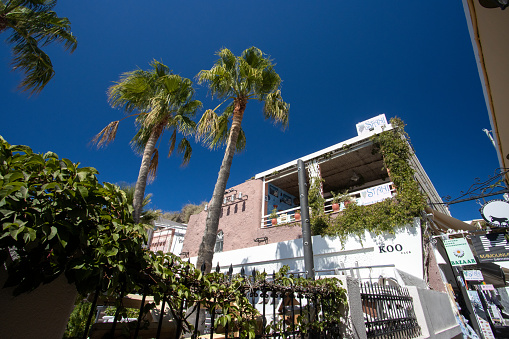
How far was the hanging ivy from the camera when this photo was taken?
892 centimetres

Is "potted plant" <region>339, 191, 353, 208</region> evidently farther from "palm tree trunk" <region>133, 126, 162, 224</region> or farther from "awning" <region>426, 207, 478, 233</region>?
"palm tree trunk" <region>133, 126, 162, 224</region>

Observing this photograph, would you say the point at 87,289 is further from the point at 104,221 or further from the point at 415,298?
the point at 415,298

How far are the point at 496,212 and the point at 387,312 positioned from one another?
738 centimetres

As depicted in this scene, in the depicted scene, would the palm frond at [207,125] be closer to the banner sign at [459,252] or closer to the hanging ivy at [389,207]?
the hanging ivy at [389,207]

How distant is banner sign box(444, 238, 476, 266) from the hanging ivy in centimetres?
176

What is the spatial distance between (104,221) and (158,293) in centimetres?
63

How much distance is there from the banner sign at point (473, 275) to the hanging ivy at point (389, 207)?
3708mm

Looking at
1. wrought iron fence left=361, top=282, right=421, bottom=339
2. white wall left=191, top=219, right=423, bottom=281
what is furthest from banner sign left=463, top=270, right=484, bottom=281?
wrought iron fence left=361, top=282, right=421, bottom=339

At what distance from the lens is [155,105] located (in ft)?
26.3

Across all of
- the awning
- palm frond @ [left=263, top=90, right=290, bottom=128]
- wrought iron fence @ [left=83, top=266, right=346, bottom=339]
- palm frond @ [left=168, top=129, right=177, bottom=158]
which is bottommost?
wrought iron fence @ [left=83, top=266, right=346, bottom=339]

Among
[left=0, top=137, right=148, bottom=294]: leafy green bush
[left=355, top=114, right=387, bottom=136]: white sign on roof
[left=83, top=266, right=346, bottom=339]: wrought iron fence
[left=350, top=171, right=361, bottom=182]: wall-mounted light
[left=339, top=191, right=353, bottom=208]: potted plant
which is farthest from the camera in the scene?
[left=350, top=171, right=361, bottom=182]: wall-mounted light

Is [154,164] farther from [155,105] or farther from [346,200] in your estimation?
[346,200]

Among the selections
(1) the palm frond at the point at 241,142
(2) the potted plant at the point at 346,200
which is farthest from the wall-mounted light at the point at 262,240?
(1) the palm frond at the point at 241,142

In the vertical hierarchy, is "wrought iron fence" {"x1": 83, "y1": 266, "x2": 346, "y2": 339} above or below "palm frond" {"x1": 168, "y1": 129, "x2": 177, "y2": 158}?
below
